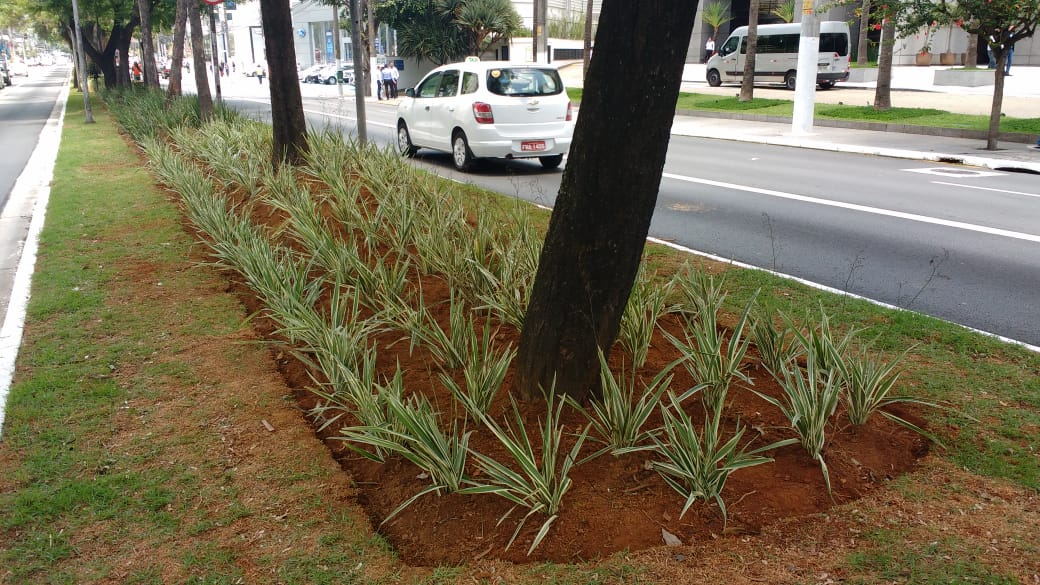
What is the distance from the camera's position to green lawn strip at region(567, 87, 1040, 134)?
18.3 m

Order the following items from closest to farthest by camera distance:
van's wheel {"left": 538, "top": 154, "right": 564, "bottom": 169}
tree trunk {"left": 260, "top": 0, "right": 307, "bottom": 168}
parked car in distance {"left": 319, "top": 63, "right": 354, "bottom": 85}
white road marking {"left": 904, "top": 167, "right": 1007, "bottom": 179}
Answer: tree trunk {"left": 260, "top": 0, "right": 307, "bottom": 168} → white road marking {"left": 904, "top": 167, "right": 1007, "bottom": 179} → van's wheel {"left": 538, "top": 154, "right": 564, "bottom": 169} → parked car in distance {"left": 319, "top": 63, "right": 354, "bottom": 85}

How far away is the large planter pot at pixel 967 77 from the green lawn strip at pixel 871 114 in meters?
8.38

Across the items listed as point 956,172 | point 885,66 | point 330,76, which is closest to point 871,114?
point 885,66

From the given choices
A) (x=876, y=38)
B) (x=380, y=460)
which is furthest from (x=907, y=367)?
(x=876, y=38)

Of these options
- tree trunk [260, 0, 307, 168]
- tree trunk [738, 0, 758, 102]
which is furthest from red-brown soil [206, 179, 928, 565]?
tree trunk [738, 0, 758, 102]

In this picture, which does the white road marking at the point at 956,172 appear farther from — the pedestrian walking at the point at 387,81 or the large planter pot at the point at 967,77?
the pedestrian walking at the point at 387,81

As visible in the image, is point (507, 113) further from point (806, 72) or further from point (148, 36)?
point (148, 36)

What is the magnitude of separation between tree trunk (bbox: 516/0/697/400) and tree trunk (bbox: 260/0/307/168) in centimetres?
747

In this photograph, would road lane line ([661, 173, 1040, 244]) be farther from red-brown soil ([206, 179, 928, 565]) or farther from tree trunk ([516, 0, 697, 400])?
tree trunk ([516, 0, 697, 400])

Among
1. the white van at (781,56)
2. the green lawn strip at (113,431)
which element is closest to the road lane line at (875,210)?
the green lawn strip at (113,431)

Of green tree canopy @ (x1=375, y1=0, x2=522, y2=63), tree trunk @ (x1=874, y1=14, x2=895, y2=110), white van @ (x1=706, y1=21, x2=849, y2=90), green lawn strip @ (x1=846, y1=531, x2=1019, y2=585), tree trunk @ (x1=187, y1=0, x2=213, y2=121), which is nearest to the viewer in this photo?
green lawn strip @ (x1=846, y1=531, x2=1019, y2=585)

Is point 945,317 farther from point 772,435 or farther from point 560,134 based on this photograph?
point 560,134

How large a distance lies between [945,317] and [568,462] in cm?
404

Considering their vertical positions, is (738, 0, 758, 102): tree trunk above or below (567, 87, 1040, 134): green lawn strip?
above
